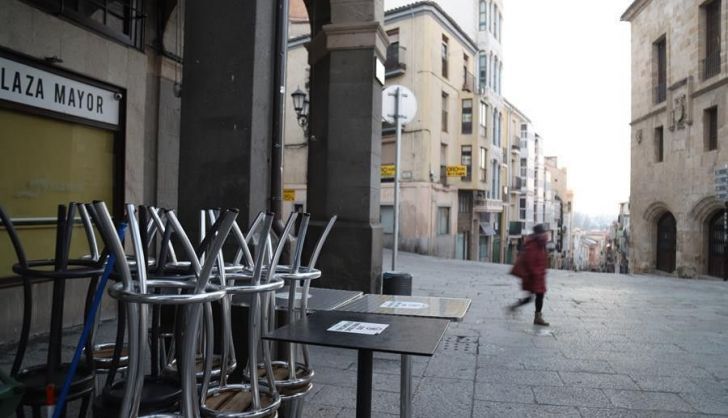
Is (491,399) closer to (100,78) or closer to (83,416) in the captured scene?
(83,416)

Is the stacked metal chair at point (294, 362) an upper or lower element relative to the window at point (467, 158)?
lower

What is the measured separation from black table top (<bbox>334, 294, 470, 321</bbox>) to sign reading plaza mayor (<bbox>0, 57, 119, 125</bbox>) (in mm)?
4374

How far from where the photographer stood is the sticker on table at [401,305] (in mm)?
3260

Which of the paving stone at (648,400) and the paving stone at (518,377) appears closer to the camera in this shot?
the paving stone at (648,400)

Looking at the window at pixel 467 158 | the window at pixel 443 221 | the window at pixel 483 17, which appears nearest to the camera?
the window at pixel 443 221

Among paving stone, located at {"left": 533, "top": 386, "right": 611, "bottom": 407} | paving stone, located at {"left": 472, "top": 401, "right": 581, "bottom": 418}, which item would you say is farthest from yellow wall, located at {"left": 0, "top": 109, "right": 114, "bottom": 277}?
paving stone, located at {"left": 533, "top": 386, "right": 611, "bottom": 407}

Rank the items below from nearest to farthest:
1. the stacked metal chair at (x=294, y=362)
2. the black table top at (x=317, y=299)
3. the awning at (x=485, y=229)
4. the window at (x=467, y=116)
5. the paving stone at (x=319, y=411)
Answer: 1. the stacked metal chair at (x=294, y=362)
2. the black table top at (x=317, y=299)
3. the paving stone at (x=319, y=411)
4. the window at (x=467, y=116)
5. the awning at (x=485, y=229)

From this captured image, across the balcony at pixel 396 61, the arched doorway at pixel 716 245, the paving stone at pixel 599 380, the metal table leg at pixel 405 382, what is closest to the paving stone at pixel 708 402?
the paving stone at pixel 599 380

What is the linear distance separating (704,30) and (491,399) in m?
23.8

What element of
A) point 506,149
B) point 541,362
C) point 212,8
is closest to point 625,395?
point 541,362

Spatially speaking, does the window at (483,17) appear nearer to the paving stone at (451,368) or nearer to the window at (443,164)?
the window at (443,164)

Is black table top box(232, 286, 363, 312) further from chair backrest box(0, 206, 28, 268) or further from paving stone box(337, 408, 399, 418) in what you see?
chair backrest box(0, 206, 28, 268)

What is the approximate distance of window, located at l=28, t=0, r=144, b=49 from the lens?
604 cm

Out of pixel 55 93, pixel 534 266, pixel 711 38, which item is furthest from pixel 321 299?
pixel 711 38
